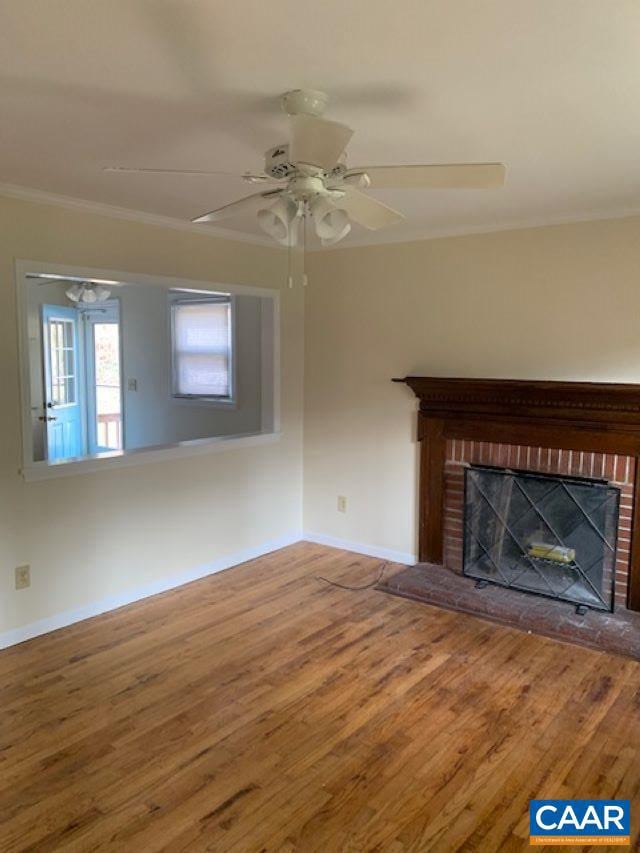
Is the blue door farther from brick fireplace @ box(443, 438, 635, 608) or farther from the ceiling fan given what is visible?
the ceiling fan

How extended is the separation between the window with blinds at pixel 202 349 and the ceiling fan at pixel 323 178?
3.05m

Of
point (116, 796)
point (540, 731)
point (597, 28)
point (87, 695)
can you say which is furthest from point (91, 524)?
point (597, 28)

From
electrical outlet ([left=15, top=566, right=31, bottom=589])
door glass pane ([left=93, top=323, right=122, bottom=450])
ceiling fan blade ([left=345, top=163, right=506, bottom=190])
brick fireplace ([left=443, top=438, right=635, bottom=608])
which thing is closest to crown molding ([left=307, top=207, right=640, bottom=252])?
brick fireplace ([left=443, top=438, right=635, bottom=608])

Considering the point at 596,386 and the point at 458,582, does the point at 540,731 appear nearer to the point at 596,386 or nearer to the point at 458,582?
the point at 458,582

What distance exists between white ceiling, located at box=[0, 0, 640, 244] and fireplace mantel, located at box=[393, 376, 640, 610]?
1163 millimetres

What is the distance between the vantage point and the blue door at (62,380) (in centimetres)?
627

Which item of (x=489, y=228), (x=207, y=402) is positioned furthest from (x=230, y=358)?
(x=489, y=228)

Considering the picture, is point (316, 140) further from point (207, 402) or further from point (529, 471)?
point (207, 402)

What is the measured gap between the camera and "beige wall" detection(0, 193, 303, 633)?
3.22 m

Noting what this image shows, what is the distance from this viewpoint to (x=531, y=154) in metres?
2.55

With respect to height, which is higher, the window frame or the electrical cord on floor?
the window frame

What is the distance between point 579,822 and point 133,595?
2674mm

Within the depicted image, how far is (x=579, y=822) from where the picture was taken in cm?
210

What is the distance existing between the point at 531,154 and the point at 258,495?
2.98 meters
